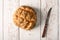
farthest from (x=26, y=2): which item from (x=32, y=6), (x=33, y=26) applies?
(x=33, y=26)

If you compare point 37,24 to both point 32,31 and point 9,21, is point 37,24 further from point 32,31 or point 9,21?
point 9,21

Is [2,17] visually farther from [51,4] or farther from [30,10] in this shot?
[51,4]

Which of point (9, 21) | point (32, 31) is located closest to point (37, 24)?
point (32, 31)
